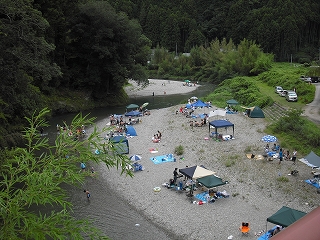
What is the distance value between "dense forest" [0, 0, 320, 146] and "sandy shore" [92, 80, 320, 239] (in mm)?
8666

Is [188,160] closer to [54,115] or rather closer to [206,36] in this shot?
[54,115]

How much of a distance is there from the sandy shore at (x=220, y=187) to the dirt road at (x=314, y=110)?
4316mm

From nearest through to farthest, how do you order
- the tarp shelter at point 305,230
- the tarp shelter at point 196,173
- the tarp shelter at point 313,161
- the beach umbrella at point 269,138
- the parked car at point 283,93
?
the tarp shelter at point 305,230 < the tarp shelter at point 196,173 < the tarp shelter at point 313,161 < the beach umbrella at point 269,138 < the parked car at point 283,93

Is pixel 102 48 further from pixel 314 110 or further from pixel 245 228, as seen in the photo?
pixel 245 228

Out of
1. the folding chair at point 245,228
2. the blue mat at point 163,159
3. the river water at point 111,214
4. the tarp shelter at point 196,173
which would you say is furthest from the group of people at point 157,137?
the folding chair at point 245,228

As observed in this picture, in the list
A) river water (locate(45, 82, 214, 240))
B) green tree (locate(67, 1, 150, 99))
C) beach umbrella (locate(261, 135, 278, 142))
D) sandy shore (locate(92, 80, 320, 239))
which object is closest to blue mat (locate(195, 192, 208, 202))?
sandy shore (locate(92, 80, 320, 239))

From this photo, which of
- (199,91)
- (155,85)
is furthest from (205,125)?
(155,85)

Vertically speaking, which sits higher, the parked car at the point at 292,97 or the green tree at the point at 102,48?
the green tree at the point at 102,48

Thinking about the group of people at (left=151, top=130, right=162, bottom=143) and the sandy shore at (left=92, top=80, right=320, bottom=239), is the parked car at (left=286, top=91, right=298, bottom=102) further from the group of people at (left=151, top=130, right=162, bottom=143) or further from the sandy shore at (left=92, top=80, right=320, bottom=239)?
the group of people at (left=151, top=130, right=162, bottom=143)

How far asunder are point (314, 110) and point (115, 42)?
2430 centimetres

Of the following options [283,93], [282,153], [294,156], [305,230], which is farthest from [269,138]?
[305,230]

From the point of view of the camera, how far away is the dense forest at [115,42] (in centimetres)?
2192

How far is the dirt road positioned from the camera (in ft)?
91.1

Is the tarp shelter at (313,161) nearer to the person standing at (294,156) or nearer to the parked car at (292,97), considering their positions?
the person standing at (294,156)
